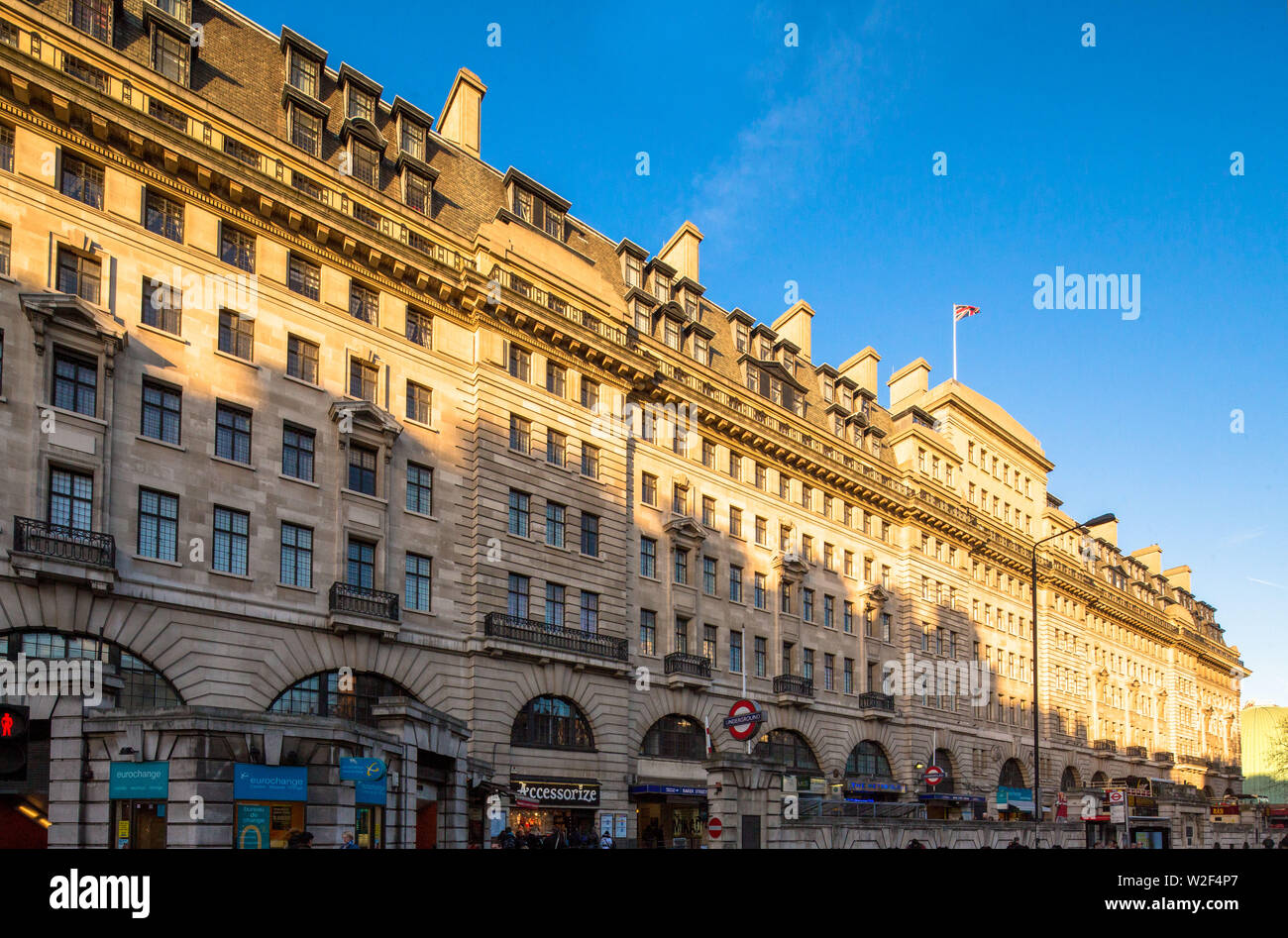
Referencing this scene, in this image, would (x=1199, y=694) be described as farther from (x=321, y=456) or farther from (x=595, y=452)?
(x=321, y=456)

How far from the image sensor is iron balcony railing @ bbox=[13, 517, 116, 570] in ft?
91.8

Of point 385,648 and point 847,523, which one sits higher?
point 847,523

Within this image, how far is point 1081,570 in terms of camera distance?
89250 millimetres

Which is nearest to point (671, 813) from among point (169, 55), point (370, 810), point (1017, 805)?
point (370, 810)

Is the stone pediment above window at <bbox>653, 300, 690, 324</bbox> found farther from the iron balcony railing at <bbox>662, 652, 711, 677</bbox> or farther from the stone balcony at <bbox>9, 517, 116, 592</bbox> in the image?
the stone balcony at <bbox>9, 517, 116, 592</bbox>

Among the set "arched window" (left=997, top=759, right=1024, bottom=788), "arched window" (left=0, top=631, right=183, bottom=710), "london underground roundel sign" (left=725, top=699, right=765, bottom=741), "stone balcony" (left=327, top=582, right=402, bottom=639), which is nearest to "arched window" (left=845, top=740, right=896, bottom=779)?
"arched window" (left=997, top=759, right=1024, bottom=788)

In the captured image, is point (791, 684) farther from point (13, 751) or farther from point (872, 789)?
point (13, 751)

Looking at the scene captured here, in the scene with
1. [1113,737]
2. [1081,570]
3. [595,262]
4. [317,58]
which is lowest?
[1113,737]

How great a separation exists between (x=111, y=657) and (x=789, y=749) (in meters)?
34.0

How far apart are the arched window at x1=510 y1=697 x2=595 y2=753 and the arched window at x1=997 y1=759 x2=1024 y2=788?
41.1m

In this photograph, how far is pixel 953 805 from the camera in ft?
213

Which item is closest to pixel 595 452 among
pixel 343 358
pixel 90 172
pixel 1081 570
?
pixel 343 358
